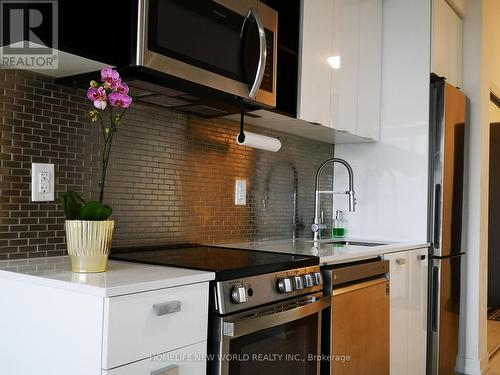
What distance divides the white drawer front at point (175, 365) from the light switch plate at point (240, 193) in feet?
3.73

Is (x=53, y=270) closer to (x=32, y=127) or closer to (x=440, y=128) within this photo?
(x=32, y=127)

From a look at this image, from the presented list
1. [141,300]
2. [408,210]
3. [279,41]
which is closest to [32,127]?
[141,300]

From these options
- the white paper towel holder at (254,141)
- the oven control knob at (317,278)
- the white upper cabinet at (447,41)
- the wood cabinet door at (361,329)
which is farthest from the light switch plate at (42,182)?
the white upper cabinet at (447,41)

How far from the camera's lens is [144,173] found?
6.19ft

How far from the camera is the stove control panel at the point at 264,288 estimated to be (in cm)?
135

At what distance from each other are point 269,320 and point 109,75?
89cm

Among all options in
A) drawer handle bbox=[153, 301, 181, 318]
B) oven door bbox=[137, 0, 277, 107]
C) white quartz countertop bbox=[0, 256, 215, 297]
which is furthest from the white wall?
drawer handle bbox=[153, 301, 181, 318]

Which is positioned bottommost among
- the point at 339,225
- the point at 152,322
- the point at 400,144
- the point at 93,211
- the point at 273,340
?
the point at 273,340

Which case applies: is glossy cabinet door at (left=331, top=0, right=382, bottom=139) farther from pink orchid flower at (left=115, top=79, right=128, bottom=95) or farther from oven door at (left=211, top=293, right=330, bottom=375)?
pink orchid flower at (left=115, top=79, right=128, bottom=95)

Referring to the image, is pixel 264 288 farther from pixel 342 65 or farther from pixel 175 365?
pixel 342 65

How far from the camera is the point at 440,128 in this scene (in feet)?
9.62

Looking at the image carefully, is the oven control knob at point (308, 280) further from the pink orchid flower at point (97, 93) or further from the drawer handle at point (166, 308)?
the pink orchid flower at point (97, 93)

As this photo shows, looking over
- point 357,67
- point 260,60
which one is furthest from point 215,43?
point 357,67

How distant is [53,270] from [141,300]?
334 mm
